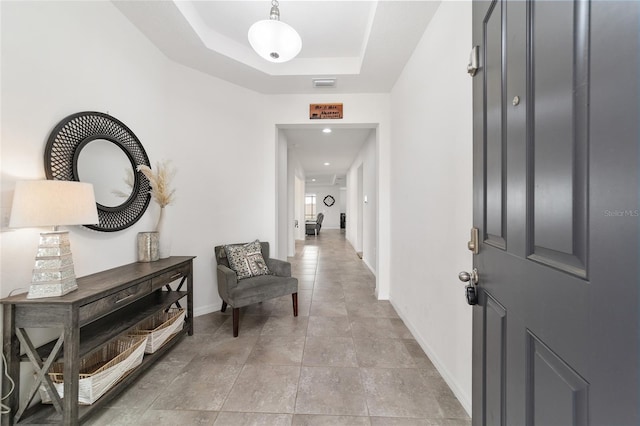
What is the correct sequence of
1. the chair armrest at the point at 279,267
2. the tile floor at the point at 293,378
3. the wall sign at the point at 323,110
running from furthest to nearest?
the wall sign at the point at 323,110 → the chair armrest at the point at 279,267 → the tile floor at the point at 293,378

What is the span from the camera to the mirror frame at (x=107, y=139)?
149 centimetres

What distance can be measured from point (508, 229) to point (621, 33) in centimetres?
52

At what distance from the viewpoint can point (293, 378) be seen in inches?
68.1

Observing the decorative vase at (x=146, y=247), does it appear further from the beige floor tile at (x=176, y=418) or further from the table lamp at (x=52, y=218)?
the beige floor tile at (x=176, y=418)

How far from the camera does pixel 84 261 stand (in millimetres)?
1682

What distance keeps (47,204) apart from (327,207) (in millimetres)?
12861

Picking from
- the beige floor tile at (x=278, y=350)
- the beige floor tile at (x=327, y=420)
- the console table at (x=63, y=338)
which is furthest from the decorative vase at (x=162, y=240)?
the beige floor tile at (x=327, y=420)

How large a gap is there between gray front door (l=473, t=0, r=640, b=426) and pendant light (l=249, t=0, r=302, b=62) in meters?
1.18

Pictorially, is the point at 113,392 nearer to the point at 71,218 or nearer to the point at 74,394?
the point at 74,394

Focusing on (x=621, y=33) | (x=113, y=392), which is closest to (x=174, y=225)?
(x=113, y=392)

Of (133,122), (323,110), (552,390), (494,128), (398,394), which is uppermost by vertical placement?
(323,110)

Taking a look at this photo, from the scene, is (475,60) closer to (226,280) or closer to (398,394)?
(398,394)

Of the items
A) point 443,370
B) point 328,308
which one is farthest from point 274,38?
point 328,308

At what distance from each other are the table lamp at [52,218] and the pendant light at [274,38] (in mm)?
1425
